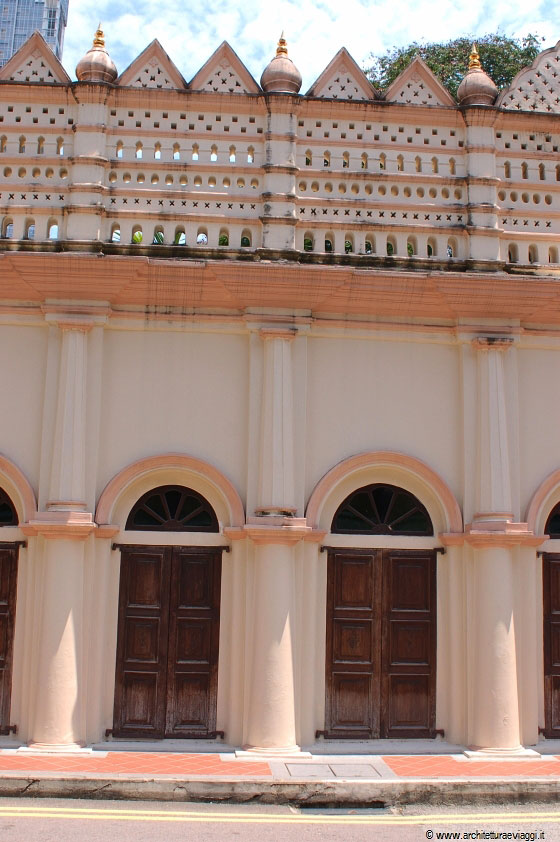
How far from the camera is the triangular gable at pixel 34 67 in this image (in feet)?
33.1

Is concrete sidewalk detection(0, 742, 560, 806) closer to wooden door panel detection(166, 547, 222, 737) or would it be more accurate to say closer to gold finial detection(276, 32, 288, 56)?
wooden door panel detection(166, 547, 222, 737)

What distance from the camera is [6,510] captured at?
9430 millimetres

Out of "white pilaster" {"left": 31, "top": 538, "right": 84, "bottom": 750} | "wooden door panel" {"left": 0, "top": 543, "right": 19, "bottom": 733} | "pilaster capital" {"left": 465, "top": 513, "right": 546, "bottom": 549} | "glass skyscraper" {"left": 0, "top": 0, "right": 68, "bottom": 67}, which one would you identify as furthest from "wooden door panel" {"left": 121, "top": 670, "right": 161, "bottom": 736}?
"glass skyscraper" {"left": 0, "top": 0, "right": 68, "bottom": 67}

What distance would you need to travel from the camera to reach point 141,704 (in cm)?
902

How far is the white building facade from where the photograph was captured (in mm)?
8977

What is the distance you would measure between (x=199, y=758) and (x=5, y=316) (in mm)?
5091

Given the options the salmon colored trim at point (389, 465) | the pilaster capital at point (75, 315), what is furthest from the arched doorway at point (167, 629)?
the pilaster capital at point (75, 315)

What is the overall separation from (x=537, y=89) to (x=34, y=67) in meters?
6.04

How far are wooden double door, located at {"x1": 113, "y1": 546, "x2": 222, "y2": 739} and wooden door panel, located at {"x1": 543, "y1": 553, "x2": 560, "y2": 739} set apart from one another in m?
3.57

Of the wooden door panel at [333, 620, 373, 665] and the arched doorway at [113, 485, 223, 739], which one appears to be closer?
the arched doorway at [113, 485, 223, 739]

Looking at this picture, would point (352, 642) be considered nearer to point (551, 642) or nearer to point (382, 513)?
point (382, 513)

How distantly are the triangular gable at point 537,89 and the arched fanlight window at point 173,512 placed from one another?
5.94 m

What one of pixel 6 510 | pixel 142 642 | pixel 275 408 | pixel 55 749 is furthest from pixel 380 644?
pixel 6 510

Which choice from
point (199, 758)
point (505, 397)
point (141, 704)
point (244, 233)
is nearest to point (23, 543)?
point (141, 704)
